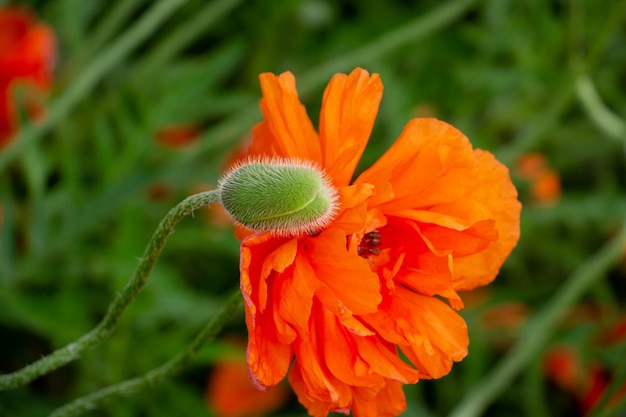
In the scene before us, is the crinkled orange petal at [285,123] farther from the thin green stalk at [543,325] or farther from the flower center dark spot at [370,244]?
the thin green stalk at [543,325]

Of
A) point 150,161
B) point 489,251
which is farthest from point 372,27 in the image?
point 489,251

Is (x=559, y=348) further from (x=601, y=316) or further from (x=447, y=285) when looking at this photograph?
(x=447, y=285)

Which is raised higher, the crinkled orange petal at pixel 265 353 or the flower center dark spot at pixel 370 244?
the crinkled orange petal at pixel 265 353

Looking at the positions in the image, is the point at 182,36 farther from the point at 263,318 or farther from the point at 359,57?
the point at 263,318

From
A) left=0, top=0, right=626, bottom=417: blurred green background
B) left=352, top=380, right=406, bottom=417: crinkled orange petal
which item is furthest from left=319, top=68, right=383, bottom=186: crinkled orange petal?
left=0, top=0, right=626, bottom=417: blurred green background

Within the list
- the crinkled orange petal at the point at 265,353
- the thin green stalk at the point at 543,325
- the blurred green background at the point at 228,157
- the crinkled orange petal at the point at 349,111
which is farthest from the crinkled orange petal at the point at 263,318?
the thin green stalk at the point at 543,325

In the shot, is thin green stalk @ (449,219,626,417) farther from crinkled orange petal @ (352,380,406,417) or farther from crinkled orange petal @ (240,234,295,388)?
crinkled orange petal @ (240,234,295,388)
